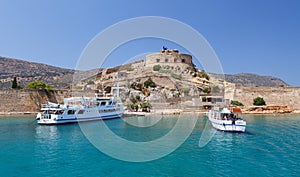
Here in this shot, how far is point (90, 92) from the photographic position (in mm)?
34250

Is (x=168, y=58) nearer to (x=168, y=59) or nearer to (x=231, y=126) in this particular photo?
(x=168, y=59)

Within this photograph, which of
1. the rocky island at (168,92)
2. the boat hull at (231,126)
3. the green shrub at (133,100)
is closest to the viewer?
the boat hull at (231,126)

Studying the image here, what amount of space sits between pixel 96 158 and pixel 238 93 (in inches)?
1234

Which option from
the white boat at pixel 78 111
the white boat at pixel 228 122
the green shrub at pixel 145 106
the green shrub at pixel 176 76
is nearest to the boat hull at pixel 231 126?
the white boat at pixel 228 122

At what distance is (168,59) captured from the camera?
157 feet

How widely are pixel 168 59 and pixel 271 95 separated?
67.2 ft

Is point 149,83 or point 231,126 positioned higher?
point 149,83

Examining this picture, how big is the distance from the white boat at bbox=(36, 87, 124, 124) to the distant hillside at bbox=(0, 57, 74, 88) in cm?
2537

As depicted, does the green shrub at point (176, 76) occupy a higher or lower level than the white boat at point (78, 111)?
higher

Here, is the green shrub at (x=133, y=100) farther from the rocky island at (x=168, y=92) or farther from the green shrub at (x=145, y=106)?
the green shrub at (x=145, y=106)

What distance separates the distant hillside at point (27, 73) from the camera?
4981 cm

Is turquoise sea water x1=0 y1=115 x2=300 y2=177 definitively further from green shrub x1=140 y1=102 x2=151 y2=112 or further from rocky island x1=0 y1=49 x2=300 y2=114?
rocky island x1=0 y1=49 x2=300 y2=114

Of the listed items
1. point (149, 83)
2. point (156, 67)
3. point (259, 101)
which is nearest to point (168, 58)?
point (156, 67)

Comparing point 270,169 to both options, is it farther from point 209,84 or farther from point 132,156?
point 209,84
